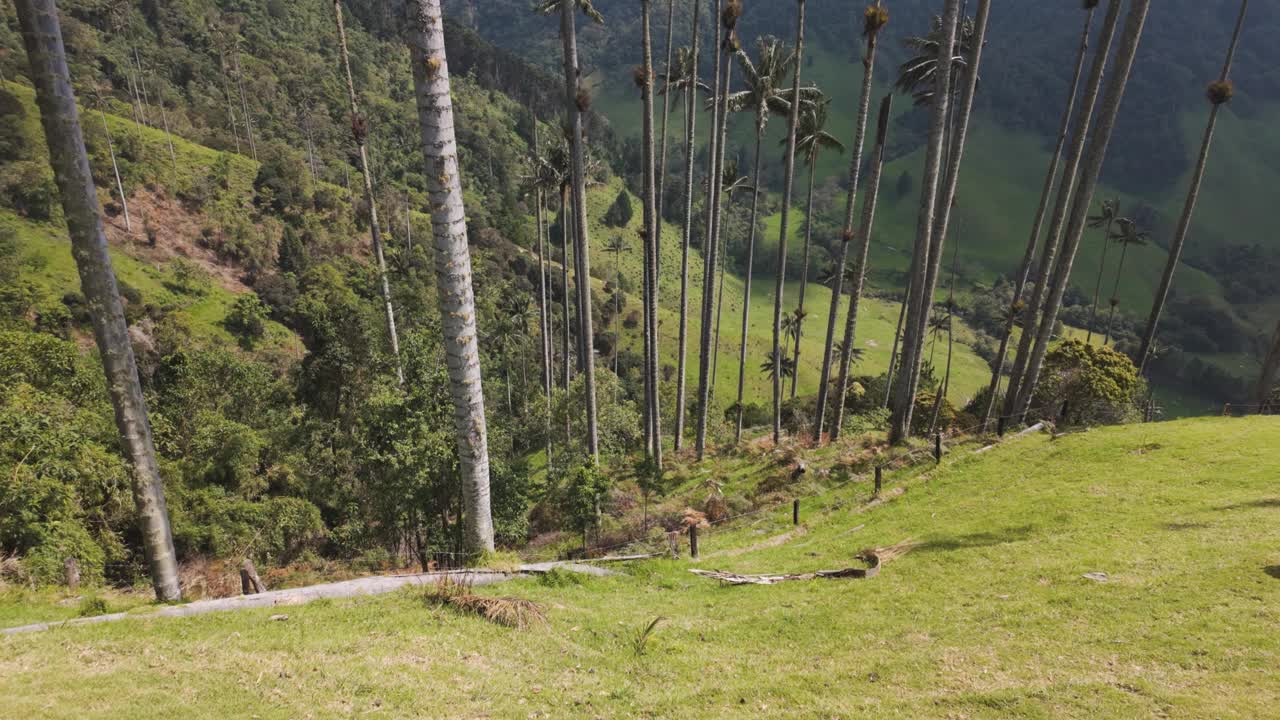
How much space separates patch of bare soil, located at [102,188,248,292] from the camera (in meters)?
65.2

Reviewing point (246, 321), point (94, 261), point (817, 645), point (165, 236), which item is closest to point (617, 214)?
point (165, 236)

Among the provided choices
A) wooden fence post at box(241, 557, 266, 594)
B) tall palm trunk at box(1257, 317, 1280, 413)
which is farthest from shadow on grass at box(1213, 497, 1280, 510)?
wooden fence post at box(241, 557, 266, 594)

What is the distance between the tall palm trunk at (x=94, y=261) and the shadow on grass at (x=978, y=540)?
16661mm

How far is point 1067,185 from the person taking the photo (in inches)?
971

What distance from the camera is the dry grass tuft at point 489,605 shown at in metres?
9.95

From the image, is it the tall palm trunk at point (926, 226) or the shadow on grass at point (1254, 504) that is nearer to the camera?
the shadow on grass at point (1254, 504)

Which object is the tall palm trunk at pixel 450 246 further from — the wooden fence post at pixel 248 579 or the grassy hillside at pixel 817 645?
the wooden fence post at pixel 248 579

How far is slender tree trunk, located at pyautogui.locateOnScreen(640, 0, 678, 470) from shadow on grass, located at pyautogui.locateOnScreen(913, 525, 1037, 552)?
16183mm

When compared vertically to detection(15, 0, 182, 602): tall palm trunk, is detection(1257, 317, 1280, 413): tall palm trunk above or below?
below

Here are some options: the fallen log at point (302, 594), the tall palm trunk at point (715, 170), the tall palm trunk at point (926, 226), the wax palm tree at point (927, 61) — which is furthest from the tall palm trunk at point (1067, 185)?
the fallen log at point (302, 594)

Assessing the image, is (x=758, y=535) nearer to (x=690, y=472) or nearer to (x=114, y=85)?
(x=690, y=472)

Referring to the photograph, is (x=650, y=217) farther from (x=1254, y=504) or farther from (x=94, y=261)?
(x=1254, y=504)

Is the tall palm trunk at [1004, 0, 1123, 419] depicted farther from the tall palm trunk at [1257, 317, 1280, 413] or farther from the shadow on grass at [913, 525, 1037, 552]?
the shadow on grass at [913, 525, 1037, 552]

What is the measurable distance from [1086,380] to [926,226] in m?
16.8
